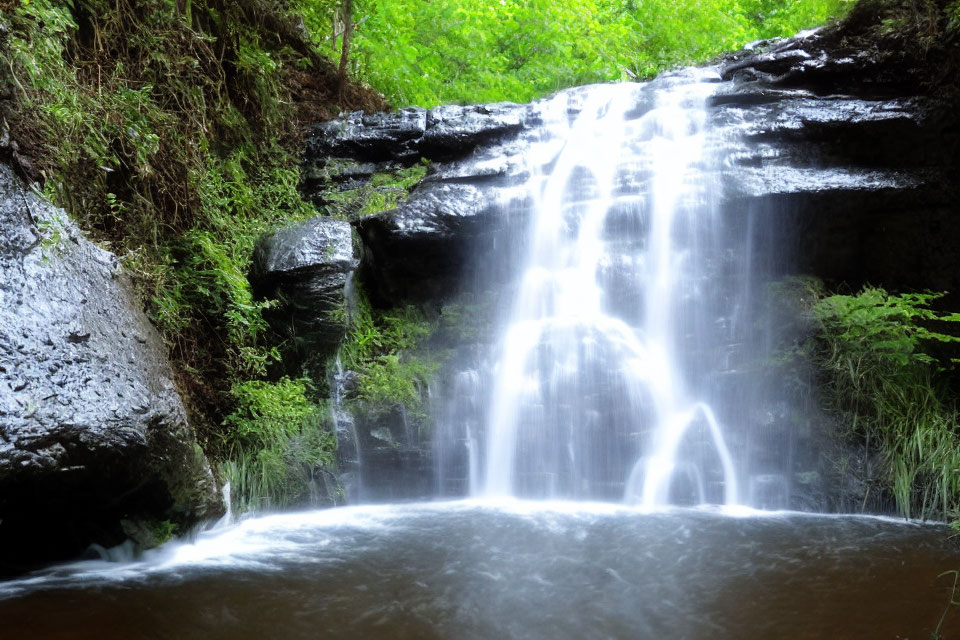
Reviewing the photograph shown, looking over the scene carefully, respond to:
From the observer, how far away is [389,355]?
6.68m

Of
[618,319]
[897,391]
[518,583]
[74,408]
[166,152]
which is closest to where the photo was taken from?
[74,408]

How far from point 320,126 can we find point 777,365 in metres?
5.60

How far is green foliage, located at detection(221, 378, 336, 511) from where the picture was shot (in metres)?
5.52

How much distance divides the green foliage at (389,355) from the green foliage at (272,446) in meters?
0.61

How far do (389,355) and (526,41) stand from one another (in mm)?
7965

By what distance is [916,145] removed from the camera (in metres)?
6.61

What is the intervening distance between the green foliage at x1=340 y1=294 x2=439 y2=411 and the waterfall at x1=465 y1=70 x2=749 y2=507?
2.23ft

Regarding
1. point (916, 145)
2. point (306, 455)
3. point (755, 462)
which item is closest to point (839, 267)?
point (916, 145)

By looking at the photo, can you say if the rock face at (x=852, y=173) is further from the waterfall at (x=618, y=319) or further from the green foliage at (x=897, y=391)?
the green foliage at (x=897, y=391)

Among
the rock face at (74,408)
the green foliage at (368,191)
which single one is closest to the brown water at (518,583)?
the rock face at (74,408)

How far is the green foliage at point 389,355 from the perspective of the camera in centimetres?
636

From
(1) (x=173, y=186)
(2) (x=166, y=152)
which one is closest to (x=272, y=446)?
(1) (x=173, y=186)

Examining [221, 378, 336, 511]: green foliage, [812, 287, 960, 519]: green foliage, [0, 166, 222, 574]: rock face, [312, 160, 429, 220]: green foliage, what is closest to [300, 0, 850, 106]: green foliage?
[312, 160, 429, 220]: green foliage

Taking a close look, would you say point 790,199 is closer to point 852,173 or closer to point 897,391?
point 852,173
